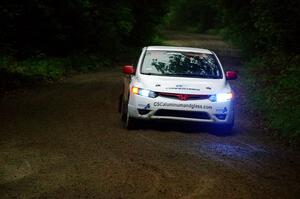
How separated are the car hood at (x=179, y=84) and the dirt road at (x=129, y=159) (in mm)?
866

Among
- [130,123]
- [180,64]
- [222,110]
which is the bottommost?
[130,123]

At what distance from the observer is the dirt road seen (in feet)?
25.6

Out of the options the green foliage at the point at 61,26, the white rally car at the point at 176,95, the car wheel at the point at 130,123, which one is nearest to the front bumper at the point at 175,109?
the white rally car at the point at 176,95

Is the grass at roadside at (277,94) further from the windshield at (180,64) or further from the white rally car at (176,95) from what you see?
the windshield at (180,64)

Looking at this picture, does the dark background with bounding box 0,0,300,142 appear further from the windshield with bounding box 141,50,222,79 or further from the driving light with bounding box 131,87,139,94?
the driving light with bounding box 131,87,139,94

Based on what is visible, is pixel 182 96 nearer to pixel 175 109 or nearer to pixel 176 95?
pixel 176 95

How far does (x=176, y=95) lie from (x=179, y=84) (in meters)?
0.25

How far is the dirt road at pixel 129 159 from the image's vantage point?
25.6 ft

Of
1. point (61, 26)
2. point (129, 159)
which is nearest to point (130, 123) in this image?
point (129, 159)

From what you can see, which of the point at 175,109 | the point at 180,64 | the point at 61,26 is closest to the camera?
the point at 175,109

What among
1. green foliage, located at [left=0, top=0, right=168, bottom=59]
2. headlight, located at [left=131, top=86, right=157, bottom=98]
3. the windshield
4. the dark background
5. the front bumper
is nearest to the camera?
the front bumper

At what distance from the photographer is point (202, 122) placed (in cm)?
1232

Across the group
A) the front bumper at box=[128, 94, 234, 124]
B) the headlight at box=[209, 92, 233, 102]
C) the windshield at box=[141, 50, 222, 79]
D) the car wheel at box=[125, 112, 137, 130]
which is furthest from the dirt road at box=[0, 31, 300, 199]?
the windshield at box=[141, 50, 222, 79]

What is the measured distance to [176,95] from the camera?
12.1 meters
